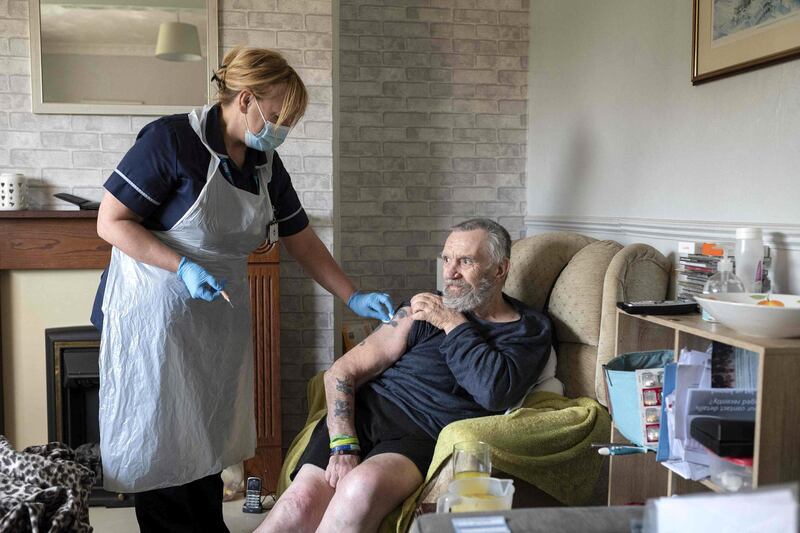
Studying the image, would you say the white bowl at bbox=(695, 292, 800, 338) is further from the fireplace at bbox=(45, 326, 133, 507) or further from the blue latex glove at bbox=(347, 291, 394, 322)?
the fireplace at bbox=(45, 326, 133, 507)

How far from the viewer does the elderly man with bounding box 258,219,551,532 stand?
1960mm

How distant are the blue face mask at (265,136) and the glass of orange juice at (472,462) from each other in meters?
1.00

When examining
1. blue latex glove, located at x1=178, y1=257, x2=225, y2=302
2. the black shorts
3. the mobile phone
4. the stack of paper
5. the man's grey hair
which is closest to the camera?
the stack of paper

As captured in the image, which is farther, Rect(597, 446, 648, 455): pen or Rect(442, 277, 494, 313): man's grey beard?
Rect(442, 277, 494, 313): man's grey beard

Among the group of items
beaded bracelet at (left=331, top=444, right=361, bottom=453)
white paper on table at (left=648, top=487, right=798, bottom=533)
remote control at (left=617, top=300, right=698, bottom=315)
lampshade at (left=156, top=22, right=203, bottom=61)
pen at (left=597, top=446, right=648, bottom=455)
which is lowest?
beaded bracelet at (left=331, top=444, right=361, bottom=453)

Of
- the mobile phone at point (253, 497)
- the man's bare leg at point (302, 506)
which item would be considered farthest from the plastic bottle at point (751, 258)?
the mobile phone at point (253, 497)

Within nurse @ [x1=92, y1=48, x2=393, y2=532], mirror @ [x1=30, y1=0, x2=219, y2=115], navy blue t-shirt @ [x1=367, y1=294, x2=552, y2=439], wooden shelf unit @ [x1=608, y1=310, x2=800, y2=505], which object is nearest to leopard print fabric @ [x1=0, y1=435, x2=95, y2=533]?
nurse @ [x1=92, y1=48, x2=393, y2=532]

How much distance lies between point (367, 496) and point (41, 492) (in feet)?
2.73

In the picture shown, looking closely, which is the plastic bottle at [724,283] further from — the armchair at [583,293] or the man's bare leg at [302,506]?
the man's bare leg at [302,506]

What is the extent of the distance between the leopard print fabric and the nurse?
10cm

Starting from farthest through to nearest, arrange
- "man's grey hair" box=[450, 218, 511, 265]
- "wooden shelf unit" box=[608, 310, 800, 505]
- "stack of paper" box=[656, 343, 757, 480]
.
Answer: "man's grey hair" box=[450, 218, 511, 265] → "stack of paper" box=[656, 343, 757, 480] → "wooden shelf unit" box=[608, 310, 800, 505]

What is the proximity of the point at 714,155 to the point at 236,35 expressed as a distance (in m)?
1.83

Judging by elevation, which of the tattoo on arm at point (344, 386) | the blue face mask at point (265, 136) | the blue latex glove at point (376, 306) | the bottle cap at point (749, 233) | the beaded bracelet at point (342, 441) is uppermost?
the blue face mask at point (265, 136)

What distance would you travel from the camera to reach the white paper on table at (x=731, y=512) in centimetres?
92
